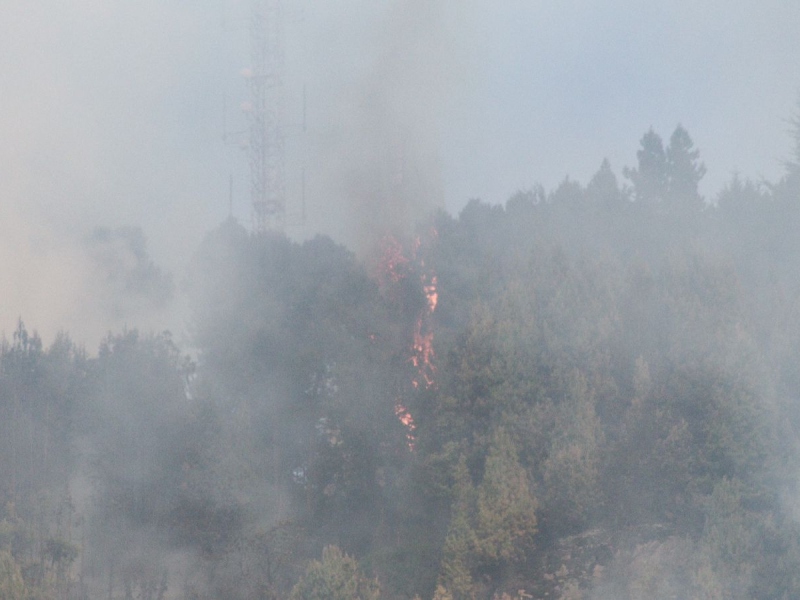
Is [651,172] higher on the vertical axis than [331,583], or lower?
higher

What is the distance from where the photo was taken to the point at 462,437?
1966 centimetres

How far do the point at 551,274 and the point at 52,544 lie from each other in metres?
12.2

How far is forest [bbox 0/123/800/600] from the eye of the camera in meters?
16.2

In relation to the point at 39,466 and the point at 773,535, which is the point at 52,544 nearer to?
the point at 39,466

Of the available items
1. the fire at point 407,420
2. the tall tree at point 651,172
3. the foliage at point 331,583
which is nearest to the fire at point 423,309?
the fire at point 407,420

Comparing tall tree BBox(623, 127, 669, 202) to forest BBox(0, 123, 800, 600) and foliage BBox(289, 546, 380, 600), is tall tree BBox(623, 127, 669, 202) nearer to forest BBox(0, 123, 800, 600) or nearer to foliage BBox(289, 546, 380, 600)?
forest BBox(0, 123, 800, 600)

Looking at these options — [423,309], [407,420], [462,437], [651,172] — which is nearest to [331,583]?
[462,437]

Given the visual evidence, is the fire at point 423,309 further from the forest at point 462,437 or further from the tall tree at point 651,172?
the tall tree at point 651,172

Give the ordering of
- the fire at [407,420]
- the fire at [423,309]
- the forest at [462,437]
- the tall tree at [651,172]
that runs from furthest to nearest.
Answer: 1. the tall tree at [651,172]
2. the fire at [423,309]
3. the fire at [407,420]
4. the forest at [462,437]

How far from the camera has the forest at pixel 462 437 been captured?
16.2 meters

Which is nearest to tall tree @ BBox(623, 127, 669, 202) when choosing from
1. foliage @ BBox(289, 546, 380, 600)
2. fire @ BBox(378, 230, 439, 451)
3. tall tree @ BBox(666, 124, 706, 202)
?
tall tree @ BBox(666, 124, 706, 202)

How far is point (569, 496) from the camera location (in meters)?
17.0

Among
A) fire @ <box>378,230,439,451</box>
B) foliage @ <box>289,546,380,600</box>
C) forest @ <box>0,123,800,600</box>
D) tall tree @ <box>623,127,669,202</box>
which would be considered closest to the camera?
foliage @ <box>289,546,380,600</box>

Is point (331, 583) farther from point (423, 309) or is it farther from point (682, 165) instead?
point (682, 165)
